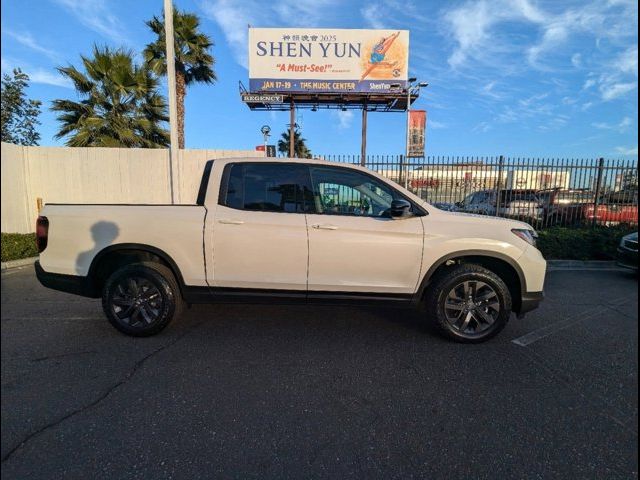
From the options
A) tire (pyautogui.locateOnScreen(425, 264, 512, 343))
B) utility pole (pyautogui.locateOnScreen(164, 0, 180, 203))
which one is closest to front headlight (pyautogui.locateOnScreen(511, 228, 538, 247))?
tire (pyautogui.locateOnScreen(425, 264, 512, 343))

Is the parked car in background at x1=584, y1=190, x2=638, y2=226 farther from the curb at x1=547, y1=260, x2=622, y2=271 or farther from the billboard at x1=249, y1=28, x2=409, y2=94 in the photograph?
the billboard at x1=249, y1=28, x2=409, y2=94

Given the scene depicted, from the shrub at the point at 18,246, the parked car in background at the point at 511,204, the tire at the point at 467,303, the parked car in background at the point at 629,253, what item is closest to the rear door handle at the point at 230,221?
the tire at the point at 467,303

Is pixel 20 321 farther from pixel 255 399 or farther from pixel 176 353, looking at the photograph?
pixel 255 399

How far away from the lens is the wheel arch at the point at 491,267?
3.69m

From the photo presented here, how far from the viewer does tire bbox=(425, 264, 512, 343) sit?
12.1 ft

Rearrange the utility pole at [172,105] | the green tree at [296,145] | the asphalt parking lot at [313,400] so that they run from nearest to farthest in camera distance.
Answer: the asphalt parking lot at [313,400]
the utility pole at [172,105]
the green tree at [296,145]

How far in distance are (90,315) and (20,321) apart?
71 centimetres

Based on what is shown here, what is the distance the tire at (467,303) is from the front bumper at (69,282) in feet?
11.7

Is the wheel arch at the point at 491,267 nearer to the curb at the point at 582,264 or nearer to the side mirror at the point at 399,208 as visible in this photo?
the side mirror at the point at 399,208

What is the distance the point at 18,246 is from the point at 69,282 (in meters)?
4.96

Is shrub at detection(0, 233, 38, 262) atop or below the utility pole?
below

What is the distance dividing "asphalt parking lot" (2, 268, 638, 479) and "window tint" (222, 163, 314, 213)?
1415mm

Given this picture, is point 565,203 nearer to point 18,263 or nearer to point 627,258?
point 627,258

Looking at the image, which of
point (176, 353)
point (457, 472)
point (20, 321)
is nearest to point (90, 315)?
point (20, 321)
